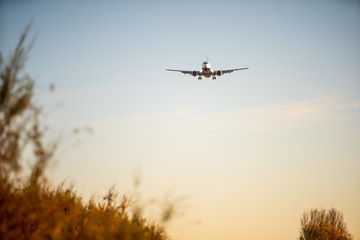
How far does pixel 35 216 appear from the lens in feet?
25.8

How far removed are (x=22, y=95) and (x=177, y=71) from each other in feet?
130

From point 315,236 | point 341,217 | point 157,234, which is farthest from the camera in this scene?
point 341,217

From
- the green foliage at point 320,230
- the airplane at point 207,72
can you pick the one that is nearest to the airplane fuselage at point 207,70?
the airplane at point 207,72

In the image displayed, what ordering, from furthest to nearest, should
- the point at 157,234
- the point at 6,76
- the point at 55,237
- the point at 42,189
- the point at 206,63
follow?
the point at 206,63, the point at 157,234, the point at 42,189, the point at 6,76, the point at 55,237

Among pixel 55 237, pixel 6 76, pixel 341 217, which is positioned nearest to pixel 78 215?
pixel 55 237

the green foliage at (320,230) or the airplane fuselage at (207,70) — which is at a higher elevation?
the airplane fuselage at (207,70)

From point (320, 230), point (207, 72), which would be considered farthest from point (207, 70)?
point (320, 230)

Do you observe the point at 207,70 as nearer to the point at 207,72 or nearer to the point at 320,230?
the point at 207,72

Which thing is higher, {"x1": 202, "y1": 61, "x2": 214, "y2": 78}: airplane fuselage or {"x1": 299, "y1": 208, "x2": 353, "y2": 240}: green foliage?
{"x1": 202, "y1": 61, "x2": 214, "y2": 78}: airplane fuselage

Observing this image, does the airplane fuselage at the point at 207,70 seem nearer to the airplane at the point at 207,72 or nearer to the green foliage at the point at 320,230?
the airplane at the point at 207,72

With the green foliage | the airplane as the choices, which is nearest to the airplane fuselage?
the airplane

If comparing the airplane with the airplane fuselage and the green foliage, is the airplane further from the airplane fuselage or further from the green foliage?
the green foliage

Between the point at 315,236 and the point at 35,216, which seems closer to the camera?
the point at 35,216

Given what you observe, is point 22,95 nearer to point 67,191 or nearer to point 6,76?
point 6,76
